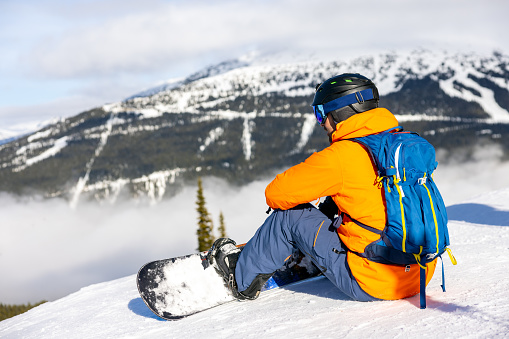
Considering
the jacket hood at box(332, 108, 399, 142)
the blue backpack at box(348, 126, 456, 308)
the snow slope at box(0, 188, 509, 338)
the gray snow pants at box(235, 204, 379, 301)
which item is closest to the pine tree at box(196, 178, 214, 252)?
the snow slope at box(0, 188, 509, 338)

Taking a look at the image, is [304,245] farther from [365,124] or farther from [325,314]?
[365,124]

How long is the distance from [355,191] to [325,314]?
40.9 inches

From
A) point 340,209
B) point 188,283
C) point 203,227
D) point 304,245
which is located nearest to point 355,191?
point 340,209

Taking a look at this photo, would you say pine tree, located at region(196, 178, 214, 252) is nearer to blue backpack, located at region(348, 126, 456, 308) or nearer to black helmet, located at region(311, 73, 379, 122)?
black helmet, located at region(311, 73, 379, 122)

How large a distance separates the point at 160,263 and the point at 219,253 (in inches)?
31.8

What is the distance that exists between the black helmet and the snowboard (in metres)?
1.51

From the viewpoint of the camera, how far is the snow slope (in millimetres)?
2898

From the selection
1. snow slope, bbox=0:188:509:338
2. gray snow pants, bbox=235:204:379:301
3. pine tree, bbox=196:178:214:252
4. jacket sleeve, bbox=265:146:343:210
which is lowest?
pine tree, bbox=196:178:214:252

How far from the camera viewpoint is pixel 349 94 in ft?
11.3

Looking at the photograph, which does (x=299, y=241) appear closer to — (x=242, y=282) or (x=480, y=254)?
(x=242, y=282)

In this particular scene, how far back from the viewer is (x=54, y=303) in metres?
6.54

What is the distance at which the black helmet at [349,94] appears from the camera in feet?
11.3

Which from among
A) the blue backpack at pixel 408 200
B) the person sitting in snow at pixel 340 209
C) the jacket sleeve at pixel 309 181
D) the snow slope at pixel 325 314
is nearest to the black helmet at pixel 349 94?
the person sitting in snow at pixel 340 209

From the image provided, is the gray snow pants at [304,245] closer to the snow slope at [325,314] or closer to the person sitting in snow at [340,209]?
the person sitting in snow at [340,209]
